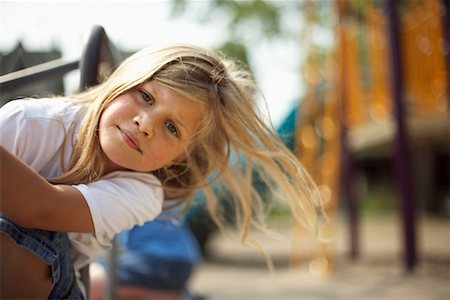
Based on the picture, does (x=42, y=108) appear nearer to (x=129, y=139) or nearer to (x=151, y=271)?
(x=129, y=139)

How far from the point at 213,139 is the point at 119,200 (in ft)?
1.00

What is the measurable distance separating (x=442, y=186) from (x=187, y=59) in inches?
408

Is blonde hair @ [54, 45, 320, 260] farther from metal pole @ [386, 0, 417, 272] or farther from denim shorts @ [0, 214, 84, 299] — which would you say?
metal pole @ [386, 0, 417, 272]

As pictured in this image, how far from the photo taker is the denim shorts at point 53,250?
890 mm

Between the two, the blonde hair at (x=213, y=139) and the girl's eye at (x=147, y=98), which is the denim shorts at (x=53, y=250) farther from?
the girl's eye at (x=147, y=98)

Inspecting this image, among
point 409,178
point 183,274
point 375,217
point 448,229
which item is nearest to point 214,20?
point 375,217

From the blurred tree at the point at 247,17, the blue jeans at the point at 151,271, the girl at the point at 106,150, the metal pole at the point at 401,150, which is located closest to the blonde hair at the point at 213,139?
the girl at the point at 106,150

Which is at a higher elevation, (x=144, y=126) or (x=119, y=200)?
(x=144, y=126)

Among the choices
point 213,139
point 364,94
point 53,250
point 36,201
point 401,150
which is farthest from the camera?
point 364,94

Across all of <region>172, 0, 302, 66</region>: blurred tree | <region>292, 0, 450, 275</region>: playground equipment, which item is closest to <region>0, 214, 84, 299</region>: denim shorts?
<region>292, 0, 450, 275</region>: playground equipment

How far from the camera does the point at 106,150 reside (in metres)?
1.03

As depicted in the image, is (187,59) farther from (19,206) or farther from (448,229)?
(448,229)

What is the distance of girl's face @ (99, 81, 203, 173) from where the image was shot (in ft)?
3.35

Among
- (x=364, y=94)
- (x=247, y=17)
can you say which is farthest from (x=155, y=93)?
(x=247, y=17)
